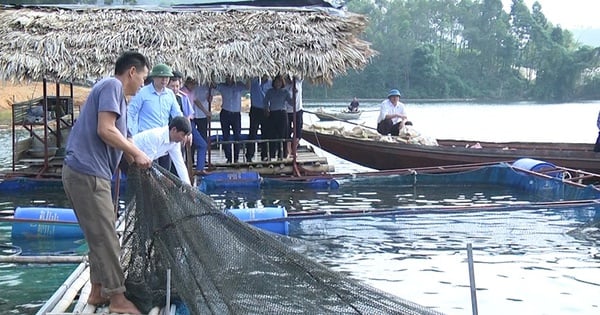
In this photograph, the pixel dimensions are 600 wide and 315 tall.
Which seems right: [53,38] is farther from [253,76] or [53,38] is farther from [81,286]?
[81,286]

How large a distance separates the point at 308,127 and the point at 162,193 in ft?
38.5

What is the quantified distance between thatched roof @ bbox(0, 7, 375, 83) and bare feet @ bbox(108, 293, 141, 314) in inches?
278

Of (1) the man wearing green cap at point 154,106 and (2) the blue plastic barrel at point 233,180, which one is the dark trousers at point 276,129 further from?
(1) the man wearing green cap at point 154,106

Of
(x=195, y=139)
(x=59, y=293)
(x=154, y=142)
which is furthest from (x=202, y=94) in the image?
(x=59, y=293)

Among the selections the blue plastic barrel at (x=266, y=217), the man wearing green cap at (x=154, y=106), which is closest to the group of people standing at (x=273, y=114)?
the man wearing green cap at (x=154, y=106)

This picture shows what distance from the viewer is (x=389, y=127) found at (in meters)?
15.4

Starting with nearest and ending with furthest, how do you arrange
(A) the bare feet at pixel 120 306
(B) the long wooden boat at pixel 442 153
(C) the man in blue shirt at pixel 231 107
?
(A) the bare feet at pixel 120 306 < (C) the man in blue shirt at pixel 231 107 < (B) the long wooden boat at pixel 442 153

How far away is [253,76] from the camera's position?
1162 cm

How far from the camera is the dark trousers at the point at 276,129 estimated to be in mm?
13141

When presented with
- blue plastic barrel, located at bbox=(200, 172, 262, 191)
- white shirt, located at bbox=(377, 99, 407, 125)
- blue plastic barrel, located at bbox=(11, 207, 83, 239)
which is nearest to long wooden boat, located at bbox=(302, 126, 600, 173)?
white shirt, located at bbox=(377, 99, 407, 125)

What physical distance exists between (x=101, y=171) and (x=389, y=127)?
1112cm

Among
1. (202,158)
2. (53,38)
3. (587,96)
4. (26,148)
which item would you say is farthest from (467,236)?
(587,96)

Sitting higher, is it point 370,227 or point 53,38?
point 53,38

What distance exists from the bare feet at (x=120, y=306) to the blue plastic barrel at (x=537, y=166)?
8548 mm
